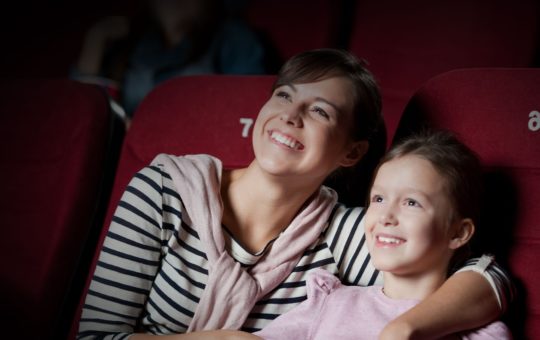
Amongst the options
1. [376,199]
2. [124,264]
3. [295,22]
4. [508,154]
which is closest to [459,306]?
[376,199]

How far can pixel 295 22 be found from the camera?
1729mm

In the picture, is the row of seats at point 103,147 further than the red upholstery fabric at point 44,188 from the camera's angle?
No

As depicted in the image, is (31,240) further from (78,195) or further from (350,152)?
(350,152)

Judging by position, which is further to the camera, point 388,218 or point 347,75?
point 347,75

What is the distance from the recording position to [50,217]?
1.23 meters

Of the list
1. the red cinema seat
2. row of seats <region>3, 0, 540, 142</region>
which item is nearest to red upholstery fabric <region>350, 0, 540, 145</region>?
row of seats <region>3, 0, 540, 142</region>

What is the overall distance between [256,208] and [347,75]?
0.91 ft

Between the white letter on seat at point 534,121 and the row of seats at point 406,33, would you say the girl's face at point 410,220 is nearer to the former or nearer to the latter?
the white letter on seat at point 534,121

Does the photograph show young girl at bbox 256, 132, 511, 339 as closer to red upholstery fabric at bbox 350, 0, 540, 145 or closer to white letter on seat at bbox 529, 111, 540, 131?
white letter on seat at bbox 529, 111, 540, 131

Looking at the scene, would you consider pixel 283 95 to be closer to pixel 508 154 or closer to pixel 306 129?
pixel 306 129

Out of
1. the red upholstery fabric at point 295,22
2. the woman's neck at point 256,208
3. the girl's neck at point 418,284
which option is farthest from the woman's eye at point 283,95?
the red upholstery fabric at point 295,22

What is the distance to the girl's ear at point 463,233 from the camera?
2.97 feet

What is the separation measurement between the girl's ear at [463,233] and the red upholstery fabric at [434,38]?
0.44 meters

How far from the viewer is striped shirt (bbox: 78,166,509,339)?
3.10ft
